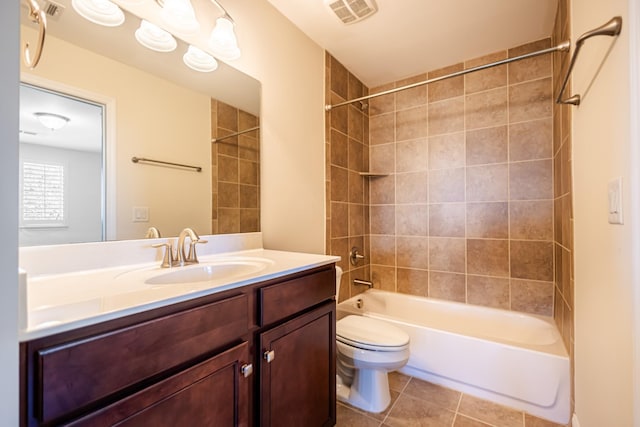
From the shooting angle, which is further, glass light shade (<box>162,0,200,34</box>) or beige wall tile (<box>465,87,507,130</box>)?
beige wall tile (<box>465,87,507,130</box>)

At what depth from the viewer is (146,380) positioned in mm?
667

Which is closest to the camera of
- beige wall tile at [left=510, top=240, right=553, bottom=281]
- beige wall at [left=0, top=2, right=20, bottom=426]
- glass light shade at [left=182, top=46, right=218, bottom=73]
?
beige wall at [left=0, top=2, right=20, bottom=426]

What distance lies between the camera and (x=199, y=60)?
136 cm

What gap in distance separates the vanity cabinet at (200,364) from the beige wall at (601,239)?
96 centimetres

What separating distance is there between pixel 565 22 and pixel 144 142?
217cm

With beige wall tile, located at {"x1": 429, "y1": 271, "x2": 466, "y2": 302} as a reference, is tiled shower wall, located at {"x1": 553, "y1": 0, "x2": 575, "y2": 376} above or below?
above

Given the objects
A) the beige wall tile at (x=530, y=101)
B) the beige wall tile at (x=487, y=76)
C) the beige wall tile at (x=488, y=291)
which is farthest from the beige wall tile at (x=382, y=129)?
the beige wall tile at (x=488, y=291)

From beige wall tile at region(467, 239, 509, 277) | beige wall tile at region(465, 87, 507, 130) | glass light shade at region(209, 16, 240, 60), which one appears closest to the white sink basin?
glass light shade at region(209, 16, 240, 60)

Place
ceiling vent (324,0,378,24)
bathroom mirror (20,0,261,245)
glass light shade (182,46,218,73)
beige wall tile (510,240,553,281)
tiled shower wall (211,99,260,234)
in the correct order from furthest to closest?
beige wall tile (510,240,553,281), ceiling vent (324,0,378,24), tiled shower wall (211,99,260,234), glass light shade (182,46,218,73), bathroom mirror (20,0,261,245)

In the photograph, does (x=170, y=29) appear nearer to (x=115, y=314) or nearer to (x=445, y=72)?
(x=115, y=314)

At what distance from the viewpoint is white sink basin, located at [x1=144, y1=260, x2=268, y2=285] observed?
103 cm

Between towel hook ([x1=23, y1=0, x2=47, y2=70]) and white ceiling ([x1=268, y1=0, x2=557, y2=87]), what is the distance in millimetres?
1237

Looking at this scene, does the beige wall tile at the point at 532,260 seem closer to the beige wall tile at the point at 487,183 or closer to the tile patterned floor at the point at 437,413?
the beige wall tile at the point at 487,183

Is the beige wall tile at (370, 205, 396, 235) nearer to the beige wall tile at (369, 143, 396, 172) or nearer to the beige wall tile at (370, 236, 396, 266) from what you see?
the beige wall tile at (370, 236, 396, 266)
